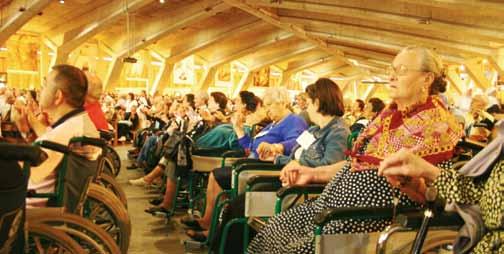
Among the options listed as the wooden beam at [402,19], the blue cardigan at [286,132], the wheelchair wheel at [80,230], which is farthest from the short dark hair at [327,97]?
the wooden beam at [402,19]

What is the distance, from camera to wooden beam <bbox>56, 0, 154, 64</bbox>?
54.1 ft

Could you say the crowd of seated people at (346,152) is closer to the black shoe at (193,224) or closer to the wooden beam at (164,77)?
the black shoe at (193,224)

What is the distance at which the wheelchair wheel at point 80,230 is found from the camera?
2301mm

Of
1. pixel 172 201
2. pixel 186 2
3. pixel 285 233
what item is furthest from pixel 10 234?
pixel 186 2

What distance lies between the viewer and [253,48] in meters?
25.3

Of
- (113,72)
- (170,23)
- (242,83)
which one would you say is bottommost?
(242,83)

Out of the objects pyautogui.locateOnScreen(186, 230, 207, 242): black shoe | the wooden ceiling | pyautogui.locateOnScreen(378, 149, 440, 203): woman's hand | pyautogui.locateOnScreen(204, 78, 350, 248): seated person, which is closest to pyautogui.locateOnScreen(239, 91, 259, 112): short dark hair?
pyautogui.locateOnScreen(186, 230, 207, 242): black shoe

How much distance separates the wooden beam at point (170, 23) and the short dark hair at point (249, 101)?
13.0 m

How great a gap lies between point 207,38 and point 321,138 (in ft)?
65.5

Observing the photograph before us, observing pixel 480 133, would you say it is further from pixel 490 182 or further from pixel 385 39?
pixel 385 39

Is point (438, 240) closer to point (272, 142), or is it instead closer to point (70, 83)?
point (70, 83)

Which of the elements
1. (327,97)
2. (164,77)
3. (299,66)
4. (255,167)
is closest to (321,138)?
(327,97)

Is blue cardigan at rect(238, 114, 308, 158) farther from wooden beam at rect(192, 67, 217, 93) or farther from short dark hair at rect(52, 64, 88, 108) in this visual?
wooden beam at rect(192, 67, 217, 93)

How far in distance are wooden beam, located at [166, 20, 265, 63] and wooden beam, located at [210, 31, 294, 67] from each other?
144cm
